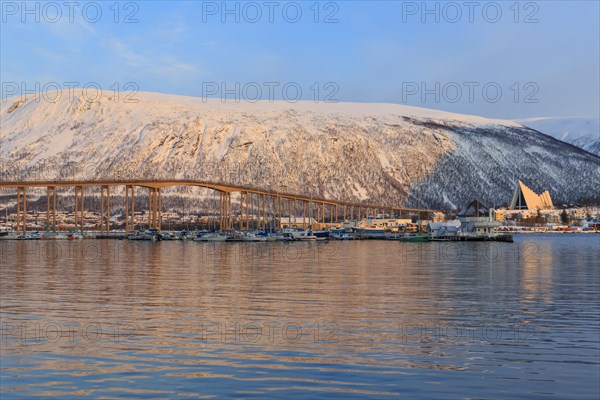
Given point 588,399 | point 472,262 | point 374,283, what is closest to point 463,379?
point 588,399

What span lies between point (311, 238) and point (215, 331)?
11914 centimetres

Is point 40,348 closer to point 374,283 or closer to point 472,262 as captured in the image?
point 374,283

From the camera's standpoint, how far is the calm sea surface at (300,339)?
18.5 metres

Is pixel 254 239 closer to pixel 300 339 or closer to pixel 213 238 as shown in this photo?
pixel 213 238

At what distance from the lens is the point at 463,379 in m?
19.2

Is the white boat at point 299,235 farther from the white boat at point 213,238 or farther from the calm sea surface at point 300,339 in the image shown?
the calm sea surface at point 300,339

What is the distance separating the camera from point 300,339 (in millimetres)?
24266

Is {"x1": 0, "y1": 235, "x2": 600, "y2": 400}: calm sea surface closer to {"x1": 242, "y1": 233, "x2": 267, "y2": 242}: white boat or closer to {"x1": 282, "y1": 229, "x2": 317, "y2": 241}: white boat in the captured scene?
{"x1": 242, "y1": 233, "x2": 267, "y2": 242}: white boat

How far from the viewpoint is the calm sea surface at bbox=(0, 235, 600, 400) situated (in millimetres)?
18500

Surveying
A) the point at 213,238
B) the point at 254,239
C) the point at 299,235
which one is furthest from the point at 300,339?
the point at 299,235

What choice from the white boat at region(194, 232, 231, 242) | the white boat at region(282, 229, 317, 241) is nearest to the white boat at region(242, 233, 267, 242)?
the white boat at region(194, 232, 231, 242)

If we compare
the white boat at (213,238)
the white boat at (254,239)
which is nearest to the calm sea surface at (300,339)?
the white boat at (254,239)

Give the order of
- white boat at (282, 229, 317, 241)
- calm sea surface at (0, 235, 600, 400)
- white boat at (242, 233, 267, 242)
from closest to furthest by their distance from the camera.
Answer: calm sea surface at (0, 235, 600, 400) < white boat at (242, 233, 267, 242) < white boat at (282, 229, 317, 241)

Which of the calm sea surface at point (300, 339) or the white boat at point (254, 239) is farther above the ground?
the white boat at point (254, 239)
